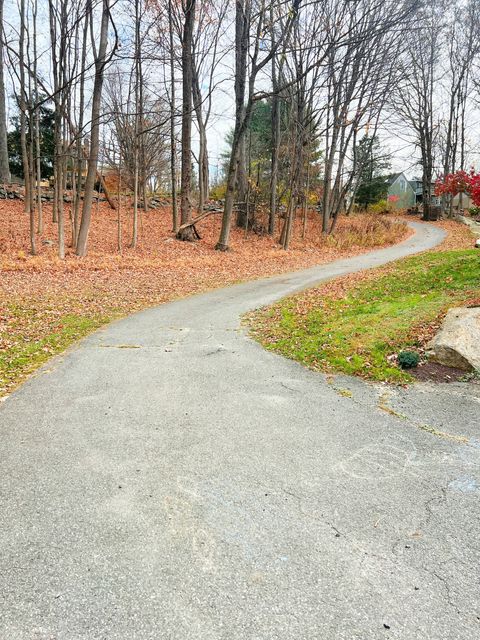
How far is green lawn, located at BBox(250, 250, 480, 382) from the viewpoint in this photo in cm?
548

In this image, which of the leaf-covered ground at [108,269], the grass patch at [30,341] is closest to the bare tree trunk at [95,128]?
the leaf-covered ground at [108,269]

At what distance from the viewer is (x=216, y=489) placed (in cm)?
281

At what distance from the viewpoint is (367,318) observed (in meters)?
6.77

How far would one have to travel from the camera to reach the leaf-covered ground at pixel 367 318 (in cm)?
548

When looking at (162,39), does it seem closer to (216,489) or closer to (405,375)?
(405,375)

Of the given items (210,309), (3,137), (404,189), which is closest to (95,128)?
(210,309)

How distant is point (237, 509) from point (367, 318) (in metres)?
4.90

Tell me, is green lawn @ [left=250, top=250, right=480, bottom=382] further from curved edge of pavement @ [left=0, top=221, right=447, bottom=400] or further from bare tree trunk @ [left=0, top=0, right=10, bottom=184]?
bare tree trunk @ [left=0, top=0, right=10, bottom=184]

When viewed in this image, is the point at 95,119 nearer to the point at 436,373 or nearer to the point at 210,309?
the point at 210,309

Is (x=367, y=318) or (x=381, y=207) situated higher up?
(x=381, y=207)

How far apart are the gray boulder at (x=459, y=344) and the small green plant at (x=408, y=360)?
0.91 ft

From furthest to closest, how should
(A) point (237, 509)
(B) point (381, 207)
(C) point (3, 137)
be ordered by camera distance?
(B) point (381, 207) < (C) point (3, 137) < (A) point (237, 509)

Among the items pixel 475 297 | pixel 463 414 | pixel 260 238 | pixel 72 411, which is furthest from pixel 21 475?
pixel 260 238

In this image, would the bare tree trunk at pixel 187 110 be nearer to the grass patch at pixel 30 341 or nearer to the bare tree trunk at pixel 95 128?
the bare tree trunk at pixel 95 128
